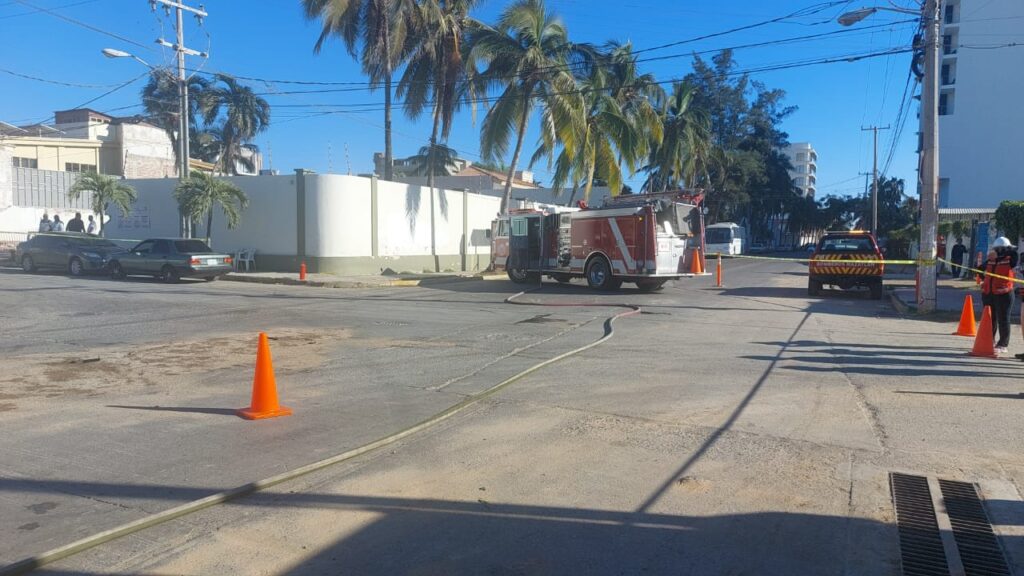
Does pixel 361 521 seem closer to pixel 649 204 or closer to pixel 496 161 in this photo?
pixel 649 204

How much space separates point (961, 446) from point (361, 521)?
475 centimetres

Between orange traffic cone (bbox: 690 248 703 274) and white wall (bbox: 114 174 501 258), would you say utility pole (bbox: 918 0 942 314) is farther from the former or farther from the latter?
white wall (bbox: 114 174 501 258)

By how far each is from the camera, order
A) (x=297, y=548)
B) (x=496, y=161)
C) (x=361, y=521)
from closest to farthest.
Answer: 1. (x=297, y=548)
2. (x=361, y=521)
3. (x=496, y=161)

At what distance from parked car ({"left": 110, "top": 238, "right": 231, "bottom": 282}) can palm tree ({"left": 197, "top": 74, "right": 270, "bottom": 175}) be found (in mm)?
20891

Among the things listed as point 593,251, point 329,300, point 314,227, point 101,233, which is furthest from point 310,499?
point 101,233

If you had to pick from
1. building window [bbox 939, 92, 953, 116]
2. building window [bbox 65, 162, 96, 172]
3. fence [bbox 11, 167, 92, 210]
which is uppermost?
building window [bbox 939, 92, 953, 116]

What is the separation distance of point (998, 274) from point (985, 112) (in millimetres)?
52994

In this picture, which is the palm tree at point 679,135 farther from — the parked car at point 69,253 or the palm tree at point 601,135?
the parked car at point 69,253

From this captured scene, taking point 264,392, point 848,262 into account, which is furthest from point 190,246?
point 848,262

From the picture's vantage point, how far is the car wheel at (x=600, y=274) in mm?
20812

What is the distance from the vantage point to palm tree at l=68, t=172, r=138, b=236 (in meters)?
26.0

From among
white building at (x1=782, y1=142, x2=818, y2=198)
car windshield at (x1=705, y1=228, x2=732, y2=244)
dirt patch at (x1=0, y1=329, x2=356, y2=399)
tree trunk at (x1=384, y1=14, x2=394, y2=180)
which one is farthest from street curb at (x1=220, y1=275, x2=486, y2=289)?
white building at (x1=782, y1=142, x2=818, y2=198)

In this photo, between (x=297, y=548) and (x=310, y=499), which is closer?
(x=297, y=548)

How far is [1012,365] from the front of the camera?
30.8 ft
